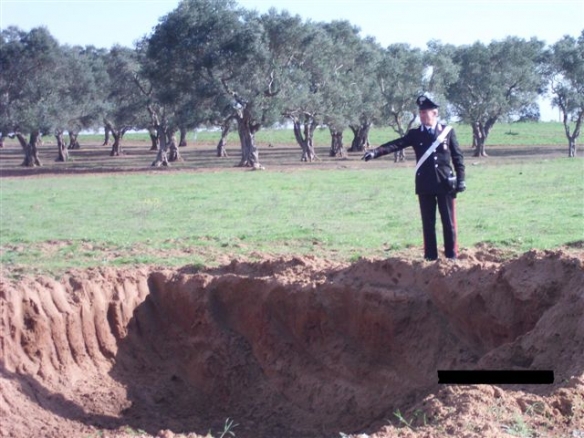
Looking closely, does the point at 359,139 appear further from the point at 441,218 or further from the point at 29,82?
the point at 441,218

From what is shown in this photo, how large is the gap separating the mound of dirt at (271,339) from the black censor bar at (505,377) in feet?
0.64

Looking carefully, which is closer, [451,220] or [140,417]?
[140,417]

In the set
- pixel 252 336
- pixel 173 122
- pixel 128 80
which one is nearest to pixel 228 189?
pixel 252 336

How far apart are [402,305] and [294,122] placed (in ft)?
117

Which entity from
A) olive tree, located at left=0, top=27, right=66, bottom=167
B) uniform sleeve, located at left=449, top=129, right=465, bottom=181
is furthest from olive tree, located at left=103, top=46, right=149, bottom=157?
uniform sleeve, located at left=449, top=129, right=465, bottom=181

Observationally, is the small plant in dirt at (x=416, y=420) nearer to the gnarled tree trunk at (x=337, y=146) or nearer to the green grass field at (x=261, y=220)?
the green grass field at (x=261, y=220)

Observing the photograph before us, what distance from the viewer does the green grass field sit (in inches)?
464

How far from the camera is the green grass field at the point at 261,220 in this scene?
1180cm

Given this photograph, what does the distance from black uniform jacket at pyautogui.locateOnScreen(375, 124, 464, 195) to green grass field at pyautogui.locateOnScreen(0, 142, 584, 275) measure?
2291 mm

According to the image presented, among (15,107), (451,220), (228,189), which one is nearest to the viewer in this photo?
(451,220)

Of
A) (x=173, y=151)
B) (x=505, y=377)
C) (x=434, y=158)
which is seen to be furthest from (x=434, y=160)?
(x=173, y=151)

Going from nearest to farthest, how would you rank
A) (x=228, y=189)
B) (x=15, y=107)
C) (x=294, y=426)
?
(x=294, y=426)
(x=228, y=189)
(x=15, y=107)

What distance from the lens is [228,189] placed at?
80.7ft

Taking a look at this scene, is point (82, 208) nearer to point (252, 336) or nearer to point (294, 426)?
point (252, 336)
